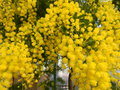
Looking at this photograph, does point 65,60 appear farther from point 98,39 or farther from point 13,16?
point 13,16

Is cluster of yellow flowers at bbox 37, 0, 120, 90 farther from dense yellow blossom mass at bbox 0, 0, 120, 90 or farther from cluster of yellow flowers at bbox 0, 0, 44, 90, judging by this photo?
cluster of yellow flowers at bbox 0, 0, 44, 90

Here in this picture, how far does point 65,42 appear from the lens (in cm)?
159

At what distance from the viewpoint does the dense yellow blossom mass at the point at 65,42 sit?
1.38m

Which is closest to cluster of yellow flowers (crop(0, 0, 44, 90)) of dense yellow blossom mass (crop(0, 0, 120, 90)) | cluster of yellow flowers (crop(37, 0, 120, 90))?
dense yellow blossom mass (crop(0, 0, 120, 90))

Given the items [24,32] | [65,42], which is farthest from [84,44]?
[24,32]

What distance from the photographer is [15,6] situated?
2188mm

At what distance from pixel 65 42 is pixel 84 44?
18cm

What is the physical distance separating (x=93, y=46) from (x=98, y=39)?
0.47 ft

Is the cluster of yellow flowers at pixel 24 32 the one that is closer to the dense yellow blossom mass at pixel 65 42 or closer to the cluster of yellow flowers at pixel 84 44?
the dense yellow blossom mass at pixel 65 42

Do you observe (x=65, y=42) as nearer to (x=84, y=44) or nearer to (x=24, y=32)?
(x=84, y=44)

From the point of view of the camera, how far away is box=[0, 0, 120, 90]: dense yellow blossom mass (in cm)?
138

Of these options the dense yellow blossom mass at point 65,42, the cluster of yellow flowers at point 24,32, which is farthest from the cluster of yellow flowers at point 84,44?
the cluster of yellow flowers at point 24,32

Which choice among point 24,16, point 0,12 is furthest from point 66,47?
point 0,12

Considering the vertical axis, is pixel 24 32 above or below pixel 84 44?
above
